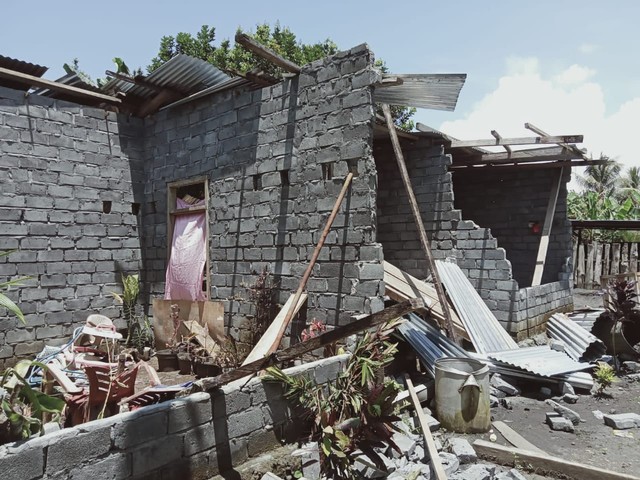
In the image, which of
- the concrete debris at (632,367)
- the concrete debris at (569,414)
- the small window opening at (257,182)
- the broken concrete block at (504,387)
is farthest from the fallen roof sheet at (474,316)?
the small window opening at (257,182)

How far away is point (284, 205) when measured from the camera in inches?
251

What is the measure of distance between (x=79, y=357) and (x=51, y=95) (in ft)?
16.1

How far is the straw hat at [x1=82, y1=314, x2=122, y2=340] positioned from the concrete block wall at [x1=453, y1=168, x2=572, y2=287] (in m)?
7.86

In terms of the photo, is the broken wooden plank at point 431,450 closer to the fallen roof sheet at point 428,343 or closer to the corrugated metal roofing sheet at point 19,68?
the fallen roof sheet at point 428,343

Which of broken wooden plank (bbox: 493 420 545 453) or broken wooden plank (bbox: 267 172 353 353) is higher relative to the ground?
broken wooden plank (bbox: 267 172 353 353)

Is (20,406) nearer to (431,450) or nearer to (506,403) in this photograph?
(431,450)

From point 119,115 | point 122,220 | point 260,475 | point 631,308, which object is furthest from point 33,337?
point 631,308

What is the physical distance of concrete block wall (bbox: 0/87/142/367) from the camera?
7074mm

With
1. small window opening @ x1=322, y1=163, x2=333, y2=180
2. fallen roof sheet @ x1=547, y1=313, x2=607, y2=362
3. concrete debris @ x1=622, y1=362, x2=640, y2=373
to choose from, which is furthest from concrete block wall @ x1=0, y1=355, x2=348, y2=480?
concrete debris @ x1=622, y1=362, x2=640, y2=373

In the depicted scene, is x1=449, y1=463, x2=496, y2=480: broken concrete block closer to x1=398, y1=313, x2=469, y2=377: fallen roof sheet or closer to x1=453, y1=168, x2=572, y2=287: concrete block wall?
x1=398, y1=313, x2=469, y2=377: fallen roof sheet

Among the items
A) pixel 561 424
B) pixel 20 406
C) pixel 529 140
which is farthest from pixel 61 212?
pixel 529 140

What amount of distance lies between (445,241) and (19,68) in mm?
7611

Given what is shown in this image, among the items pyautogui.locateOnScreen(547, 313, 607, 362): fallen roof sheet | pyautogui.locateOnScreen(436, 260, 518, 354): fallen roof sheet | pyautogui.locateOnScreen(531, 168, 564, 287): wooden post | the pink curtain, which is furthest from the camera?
pyautogui.locateOnScreen(531, 168, 564, 287): wooden post

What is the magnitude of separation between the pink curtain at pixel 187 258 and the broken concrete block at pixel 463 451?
4594 mm
